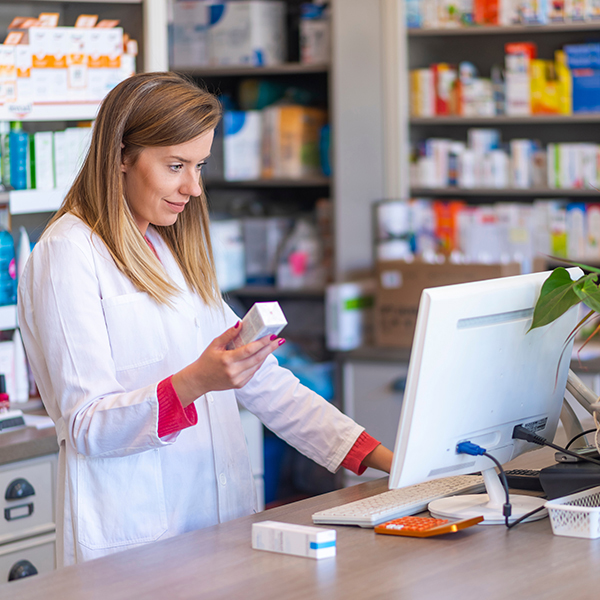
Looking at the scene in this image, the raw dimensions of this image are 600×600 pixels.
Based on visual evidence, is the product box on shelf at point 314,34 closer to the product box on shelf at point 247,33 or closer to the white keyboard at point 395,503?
the product box on shelf at point 247,33

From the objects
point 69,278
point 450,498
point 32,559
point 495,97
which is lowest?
point 32,559

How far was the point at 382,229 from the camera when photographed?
12.7 feet

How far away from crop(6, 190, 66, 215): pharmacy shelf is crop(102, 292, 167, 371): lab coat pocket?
1.06 meters

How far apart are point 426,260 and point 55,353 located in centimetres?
240

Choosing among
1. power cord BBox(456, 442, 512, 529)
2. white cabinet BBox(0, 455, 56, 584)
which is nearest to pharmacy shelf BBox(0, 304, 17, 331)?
white cabinet BBox(0, 455, 56, 584)

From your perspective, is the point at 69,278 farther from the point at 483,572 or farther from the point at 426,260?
the point at 426,260

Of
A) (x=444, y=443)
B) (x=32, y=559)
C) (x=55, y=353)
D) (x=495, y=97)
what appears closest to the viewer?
(x=444, y=443)

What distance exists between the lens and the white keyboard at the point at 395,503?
1506 mm

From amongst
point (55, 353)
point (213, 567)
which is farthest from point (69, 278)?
point (213, 567)

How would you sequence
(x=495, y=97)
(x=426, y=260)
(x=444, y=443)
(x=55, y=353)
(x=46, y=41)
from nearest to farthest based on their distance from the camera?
(x=444, y=443) < (x=55, y=353) < (x=46, y=41) < (x=426, y=260) < (x=495, y=97)

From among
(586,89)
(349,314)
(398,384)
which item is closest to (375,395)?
(398,384)

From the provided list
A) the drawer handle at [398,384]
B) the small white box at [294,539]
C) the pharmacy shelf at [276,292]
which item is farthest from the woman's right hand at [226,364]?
the pharmacy shelf at [276,292]

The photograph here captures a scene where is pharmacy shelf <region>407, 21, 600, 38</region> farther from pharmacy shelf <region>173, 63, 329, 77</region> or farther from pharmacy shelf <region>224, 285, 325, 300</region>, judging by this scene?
pharmacy shelf <region>224, 285, 325, 300</region>

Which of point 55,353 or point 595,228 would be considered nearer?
point 55,353
